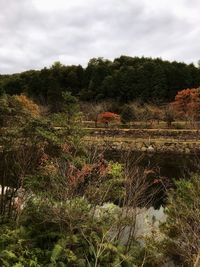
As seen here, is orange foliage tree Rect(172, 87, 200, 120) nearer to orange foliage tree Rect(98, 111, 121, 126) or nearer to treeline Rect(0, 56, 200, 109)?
orange foliage tree Rect(98, 111, 121, 126)

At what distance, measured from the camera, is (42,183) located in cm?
1106

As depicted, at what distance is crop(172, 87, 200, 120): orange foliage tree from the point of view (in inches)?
1770

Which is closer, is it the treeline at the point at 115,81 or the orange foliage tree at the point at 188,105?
the orange foliage tree at the point at 188,105

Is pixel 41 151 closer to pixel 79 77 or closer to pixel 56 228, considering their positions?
pixel 56 228

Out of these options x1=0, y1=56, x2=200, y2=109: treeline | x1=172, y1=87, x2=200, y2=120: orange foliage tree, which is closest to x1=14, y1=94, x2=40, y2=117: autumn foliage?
x1=172, y1=87, x2=200, y2=120: orange foliage tree

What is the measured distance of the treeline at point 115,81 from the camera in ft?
201

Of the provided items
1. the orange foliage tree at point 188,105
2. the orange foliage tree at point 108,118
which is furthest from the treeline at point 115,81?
the orange foliage tree at point 188,105

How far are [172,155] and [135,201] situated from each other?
24.2 m

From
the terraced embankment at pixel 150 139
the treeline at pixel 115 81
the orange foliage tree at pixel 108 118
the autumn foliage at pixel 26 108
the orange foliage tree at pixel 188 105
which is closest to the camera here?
the autumn foliage at pixel 26 108

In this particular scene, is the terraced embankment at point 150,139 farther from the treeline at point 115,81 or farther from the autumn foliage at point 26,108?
the treeline at point 115,81

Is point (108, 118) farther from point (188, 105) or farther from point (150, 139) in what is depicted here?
point (188, 105)

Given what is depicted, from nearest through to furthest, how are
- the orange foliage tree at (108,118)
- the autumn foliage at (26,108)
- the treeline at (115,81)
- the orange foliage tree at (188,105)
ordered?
the autumn foliage at (26,108) < the orange foliage tree at (188,105) < the orange foliage tree at (108,118) < the treeline at (115,81)

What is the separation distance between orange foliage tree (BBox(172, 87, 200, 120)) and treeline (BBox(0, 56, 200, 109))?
10686 mm

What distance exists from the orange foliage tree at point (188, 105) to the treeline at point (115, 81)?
421 inches
